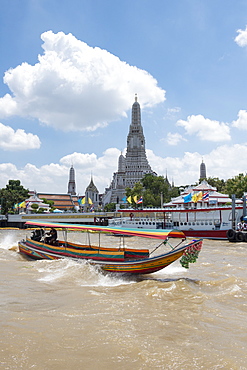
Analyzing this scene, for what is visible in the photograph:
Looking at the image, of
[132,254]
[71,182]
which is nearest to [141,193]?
[132,254]

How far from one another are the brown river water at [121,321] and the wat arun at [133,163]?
80.6 meters

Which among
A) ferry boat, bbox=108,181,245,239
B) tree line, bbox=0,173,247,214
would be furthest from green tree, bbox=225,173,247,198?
tree line, bbox=0,173,247,214

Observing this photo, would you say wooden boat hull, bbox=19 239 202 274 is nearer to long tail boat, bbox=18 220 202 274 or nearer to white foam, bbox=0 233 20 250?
long tail boat, bbox=18 220 202 274

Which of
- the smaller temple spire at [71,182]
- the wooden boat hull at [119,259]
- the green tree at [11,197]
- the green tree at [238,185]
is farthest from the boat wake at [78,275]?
the smaller temple spire at [71,182]

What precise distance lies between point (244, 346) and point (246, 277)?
6.56 metres

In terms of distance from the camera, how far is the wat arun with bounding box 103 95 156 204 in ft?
308

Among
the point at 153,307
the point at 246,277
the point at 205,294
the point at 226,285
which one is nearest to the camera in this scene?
the point at 153,307

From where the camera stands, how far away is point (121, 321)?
7105mm

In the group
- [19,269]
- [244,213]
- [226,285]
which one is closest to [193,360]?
[226,285]

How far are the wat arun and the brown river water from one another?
3172 inches

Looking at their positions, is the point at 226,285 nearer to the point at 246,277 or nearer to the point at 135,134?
the point at 246,277

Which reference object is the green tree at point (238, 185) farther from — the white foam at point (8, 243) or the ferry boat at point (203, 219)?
the white foam at point (8, 243)

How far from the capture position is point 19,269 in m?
13.8

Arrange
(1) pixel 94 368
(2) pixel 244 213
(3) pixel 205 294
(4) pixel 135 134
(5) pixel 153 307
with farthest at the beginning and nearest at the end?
1. (4) pixel 135 134
2. (2) pixel 244 213
3. (3) pixel 205 294
4. (5) pixel 153 307
5. (1) pixel 94 368
